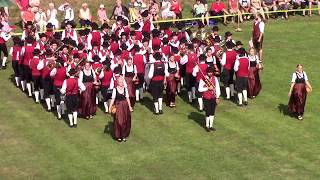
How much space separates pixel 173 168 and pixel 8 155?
507cm

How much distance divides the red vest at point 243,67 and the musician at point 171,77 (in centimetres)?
227

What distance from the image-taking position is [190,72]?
2192 centimetres

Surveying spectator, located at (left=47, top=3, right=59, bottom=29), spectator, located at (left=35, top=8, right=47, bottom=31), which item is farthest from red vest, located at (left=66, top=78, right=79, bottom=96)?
spectator, located at (left=47, top=3, right=59, bottom=29)

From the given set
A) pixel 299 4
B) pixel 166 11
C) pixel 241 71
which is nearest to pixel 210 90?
pixel 241 71

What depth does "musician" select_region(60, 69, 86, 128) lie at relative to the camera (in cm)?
1917

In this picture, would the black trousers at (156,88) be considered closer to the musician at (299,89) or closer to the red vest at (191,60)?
the red vest at (191,60)

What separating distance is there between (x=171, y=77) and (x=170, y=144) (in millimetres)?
3581

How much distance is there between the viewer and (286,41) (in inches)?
1203

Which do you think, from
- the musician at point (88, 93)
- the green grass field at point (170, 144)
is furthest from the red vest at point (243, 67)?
the musician at point (88, 93)

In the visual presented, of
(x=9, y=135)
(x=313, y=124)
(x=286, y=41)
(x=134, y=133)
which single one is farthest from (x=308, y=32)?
(x=9, y=135)

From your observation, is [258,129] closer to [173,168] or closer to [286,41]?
[173,168]

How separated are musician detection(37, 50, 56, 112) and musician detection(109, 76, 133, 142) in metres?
3.28

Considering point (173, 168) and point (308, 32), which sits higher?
point (308, 32)

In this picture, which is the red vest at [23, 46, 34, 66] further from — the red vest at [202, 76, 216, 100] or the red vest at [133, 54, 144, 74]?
the red vest at [202, 76, 216, 100]
